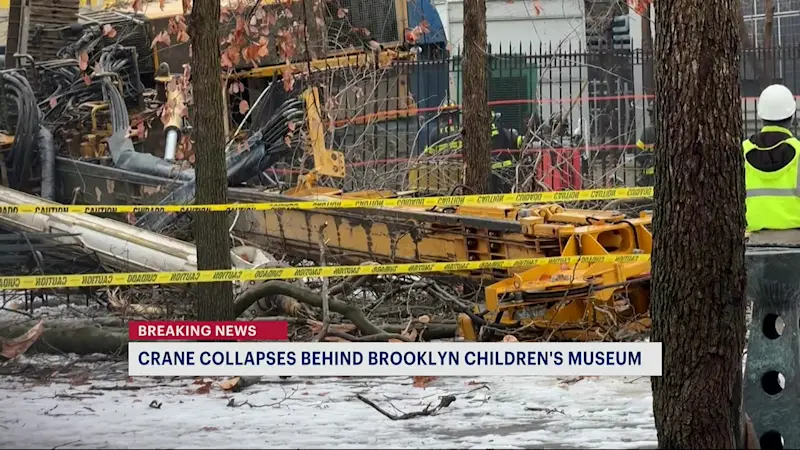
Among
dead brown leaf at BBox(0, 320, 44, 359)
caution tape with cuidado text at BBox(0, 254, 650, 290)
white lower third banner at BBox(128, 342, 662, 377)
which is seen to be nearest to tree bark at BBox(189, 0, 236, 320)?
caution tape with cuidado text at BBox(0, 254, 650, 290)

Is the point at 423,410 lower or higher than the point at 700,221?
lower

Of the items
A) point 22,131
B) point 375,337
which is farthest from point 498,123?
point 375,337

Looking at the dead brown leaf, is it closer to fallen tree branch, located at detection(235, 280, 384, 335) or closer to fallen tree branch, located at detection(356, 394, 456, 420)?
fallen tree branch, located at detection(235, 280, 384, 335)

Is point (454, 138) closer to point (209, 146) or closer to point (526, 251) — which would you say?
point (526, 251)

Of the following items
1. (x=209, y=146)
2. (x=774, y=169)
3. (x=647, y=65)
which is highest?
(x=647, y=65)


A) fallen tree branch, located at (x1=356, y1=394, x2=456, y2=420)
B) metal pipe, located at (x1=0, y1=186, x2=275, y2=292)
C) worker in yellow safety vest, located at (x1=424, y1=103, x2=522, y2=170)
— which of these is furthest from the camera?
worker in yellow safety vest, located at (x1=424, y1=103, x2=522, y2=170)

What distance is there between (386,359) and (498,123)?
39.5 ft

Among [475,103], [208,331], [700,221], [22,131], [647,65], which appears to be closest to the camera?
[700,221]

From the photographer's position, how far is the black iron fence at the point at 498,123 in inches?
523

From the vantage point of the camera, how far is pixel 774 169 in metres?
6.00

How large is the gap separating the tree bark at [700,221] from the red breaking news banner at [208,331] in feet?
12.1

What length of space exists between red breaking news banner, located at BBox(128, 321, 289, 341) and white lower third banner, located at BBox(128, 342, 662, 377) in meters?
1.39

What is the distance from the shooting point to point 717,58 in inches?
182

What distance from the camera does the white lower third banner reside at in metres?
5.80
